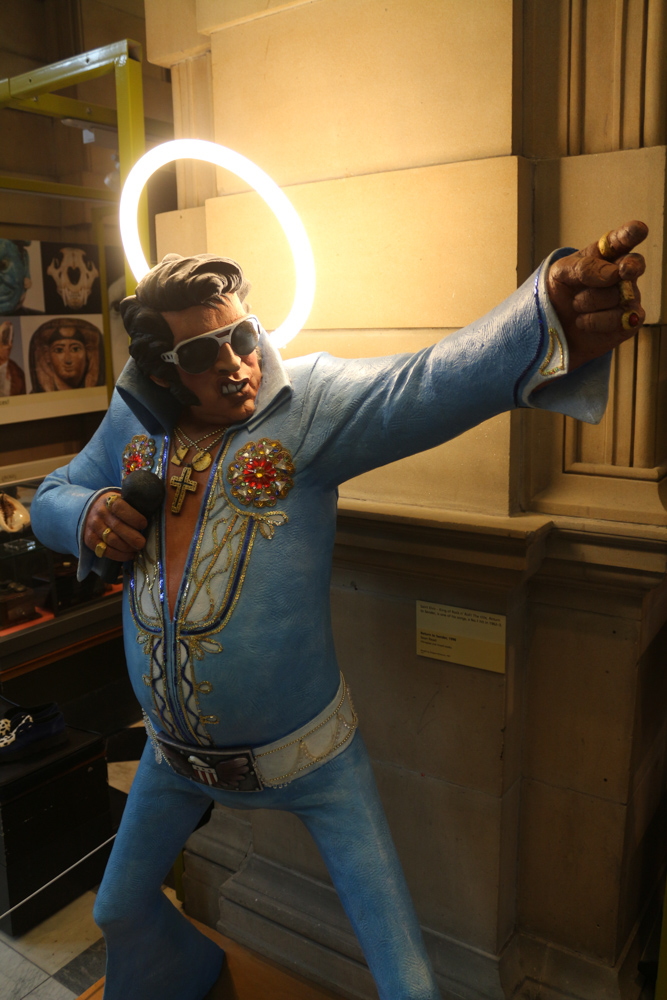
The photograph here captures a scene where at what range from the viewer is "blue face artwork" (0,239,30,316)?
3.10m

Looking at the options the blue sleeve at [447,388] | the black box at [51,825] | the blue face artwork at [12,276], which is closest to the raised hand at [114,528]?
the blue sleeve at [447,388]

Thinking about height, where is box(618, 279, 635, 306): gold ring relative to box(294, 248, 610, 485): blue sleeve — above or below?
above

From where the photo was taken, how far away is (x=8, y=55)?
12.6 feet

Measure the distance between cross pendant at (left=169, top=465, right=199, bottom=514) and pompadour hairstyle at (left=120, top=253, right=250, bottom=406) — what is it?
0.49ft

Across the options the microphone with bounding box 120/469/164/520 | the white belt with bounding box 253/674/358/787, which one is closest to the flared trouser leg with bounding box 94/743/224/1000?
the white belt with bounding box 253/674/358/787

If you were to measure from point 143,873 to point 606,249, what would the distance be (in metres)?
1.71

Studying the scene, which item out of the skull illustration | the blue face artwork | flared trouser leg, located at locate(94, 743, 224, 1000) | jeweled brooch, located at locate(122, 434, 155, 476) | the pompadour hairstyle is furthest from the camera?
the skull illustration

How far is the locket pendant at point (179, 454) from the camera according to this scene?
182 cm

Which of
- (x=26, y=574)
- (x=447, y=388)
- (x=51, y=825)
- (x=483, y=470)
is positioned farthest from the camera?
(x=26, y=574)

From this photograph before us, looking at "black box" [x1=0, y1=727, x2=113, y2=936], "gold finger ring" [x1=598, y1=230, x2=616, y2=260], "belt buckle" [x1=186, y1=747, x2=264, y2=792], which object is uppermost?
"gold finger ring" [x1=598, y1=230, x2=616, y2=260]

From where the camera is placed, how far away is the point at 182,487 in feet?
5.82

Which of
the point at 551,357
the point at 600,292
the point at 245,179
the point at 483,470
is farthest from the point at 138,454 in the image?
the point at 600,292

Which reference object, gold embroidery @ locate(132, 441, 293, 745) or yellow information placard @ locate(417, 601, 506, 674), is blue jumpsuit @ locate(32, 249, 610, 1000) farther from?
yellow information placard @ locate(417, 601, 506, 674)

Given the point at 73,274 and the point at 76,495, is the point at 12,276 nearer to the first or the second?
the point at 73,274
